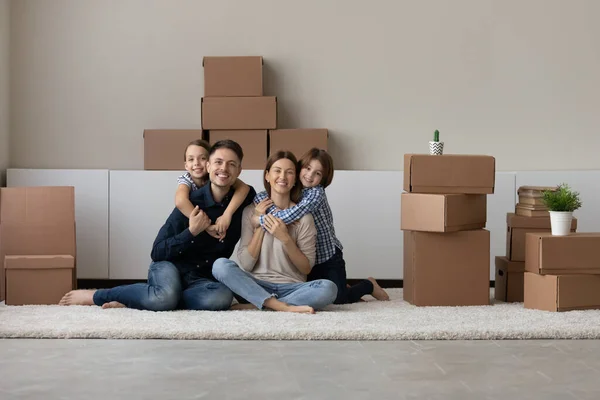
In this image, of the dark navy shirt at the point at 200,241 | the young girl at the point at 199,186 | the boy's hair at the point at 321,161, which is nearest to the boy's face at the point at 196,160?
the young girl at the point at 199,186

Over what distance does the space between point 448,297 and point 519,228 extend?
1.73 ft

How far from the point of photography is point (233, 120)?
197 inches

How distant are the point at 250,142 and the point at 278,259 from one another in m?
1.05

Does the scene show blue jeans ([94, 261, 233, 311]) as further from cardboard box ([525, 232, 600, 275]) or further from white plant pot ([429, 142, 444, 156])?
cardboard box ([525, 232, 600, 275])

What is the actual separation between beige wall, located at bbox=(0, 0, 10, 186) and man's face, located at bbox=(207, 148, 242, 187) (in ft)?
5.39

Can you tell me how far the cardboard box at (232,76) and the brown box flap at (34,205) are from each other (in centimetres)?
97

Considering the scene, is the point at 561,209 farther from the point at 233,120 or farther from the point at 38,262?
the point at 38,262

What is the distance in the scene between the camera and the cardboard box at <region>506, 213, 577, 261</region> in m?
4.46

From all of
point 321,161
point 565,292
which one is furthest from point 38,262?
point 565,292

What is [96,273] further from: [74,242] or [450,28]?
[450,28]

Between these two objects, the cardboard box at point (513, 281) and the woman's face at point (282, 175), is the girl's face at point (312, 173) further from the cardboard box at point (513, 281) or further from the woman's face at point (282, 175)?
the cardboard box at point (513, 281)

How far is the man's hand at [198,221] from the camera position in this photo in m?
4.09

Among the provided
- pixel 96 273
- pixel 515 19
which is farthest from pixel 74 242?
pixel 515 19

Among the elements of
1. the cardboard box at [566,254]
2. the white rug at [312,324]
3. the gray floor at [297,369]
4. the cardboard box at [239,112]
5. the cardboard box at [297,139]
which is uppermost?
the cardboard box at [239,112]
